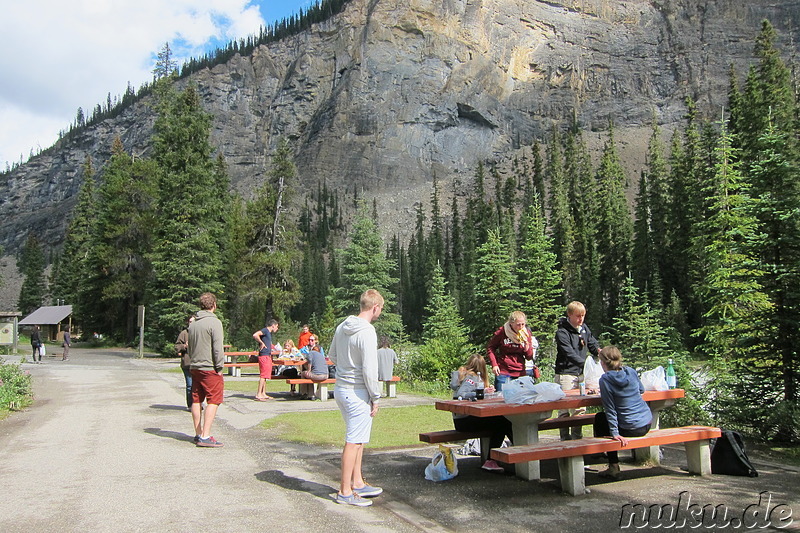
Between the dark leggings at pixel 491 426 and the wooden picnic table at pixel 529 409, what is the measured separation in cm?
26

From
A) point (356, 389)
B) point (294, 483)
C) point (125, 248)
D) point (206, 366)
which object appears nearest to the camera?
point (356, 389)

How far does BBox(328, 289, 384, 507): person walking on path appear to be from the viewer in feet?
16.7

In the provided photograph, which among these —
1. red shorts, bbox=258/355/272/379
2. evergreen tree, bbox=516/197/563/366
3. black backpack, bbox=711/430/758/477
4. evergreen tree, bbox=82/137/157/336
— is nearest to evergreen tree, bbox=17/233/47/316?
evergreen tree, bbox=82/137/157/336

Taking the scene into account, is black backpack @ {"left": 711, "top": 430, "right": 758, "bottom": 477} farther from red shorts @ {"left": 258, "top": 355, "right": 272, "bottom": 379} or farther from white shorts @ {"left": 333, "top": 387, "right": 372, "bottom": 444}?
red shorts @ {"left": 258, "top": 355, "right": 272, "bottom": 379}

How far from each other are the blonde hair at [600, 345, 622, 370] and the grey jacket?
15.3 feet

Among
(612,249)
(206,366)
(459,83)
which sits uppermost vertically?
(459,83)

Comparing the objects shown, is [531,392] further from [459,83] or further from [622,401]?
[459,83]

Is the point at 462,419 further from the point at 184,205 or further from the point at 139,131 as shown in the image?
the point at 139,131

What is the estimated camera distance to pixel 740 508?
15.9ft

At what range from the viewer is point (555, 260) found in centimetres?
2848

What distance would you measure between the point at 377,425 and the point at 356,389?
4.63m

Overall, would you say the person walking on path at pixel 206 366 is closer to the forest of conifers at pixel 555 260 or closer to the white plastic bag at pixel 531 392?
the white plastic bag at pixel 531 392

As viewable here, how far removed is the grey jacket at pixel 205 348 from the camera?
7598 millimetres

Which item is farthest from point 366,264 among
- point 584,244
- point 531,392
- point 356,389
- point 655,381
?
point 584,244
